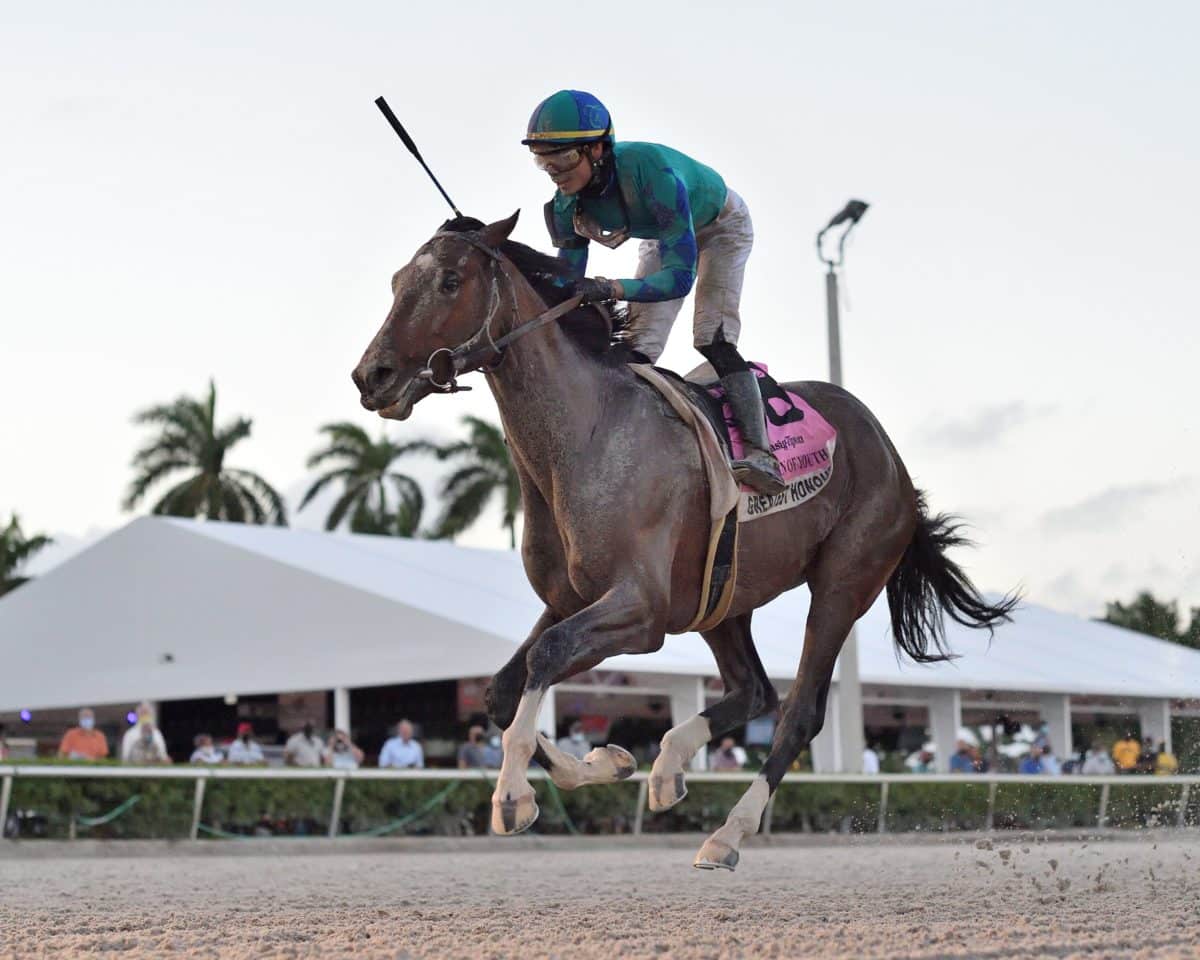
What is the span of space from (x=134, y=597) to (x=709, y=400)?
20.0 meters

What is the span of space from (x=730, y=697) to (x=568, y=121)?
243cm

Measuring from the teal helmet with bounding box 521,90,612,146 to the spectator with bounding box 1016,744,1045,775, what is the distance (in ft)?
56.3

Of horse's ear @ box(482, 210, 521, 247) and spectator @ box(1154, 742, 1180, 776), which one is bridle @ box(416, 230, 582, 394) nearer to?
horse's ear @ box(482, 210, 521, 247)

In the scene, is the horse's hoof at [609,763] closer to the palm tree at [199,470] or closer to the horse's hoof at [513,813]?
the horse's hoof at [513,813]

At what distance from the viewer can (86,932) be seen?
6273 millimetres

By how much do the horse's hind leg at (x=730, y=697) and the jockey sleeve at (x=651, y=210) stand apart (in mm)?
1575

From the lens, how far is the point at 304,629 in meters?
22.7

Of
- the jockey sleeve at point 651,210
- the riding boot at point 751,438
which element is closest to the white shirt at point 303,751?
the riding boot at point 751,438

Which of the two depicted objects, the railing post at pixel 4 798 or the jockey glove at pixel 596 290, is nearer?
the jockey glove at pixel 596 290

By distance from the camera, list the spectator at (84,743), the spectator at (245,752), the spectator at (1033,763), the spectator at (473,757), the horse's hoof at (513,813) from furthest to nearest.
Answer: the spectator at (1033,763), the spectator at (245,752), the spectator at (473,757), the spectator at (84,743), the horse's hoof at (513,813)

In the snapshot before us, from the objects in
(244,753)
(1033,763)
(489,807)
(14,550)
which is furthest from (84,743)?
(14,550)

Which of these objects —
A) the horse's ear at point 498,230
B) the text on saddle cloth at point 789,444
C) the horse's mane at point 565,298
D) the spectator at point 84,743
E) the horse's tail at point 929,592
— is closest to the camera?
the horse's ear at point 498,230

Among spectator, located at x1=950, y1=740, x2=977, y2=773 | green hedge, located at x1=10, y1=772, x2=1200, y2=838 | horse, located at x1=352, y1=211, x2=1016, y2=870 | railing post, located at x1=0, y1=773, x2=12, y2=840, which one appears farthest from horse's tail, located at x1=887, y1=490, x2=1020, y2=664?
spectator, located at x1=950, y1=740, x2=977, y2=773

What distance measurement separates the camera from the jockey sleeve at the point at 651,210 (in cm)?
641
